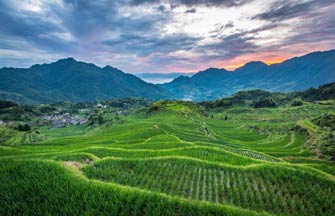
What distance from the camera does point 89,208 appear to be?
6.85 metres

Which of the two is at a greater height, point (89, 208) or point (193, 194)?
point (89, 208)

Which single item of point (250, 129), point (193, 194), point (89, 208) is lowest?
point (250, 129)

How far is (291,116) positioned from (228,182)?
107109mm

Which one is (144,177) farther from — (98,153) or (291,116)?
(291,116)

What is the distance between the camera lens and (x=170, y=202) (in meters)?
7.09

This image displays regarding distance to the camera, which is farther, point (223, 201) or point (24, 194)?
point (223, 201)

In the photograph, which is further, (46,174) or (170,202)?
(46,174)

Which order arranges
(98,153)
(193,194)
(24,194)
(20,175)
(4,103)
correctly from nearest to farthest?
1. (24,194)
2. (20,175)
3. (193,194)
4. (98,153)
5. (4,103)

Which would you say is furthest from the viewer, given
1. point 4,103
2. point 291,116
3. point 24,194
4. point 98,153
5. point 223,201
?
point 4,103

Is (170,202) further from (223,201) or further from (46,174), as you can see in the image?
(46,174)

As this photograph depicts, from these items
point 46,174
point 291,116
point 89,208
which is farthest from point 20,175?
point 291,116

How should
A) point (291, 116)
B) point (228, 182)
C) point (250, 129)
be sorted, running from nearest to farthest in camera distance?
point (228, 182) < point (250, 129) < point (291, 116)

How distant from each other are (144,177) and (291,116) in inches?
4322

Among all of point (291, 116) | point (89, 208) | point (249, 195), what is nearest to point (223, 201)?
point (249, 195)
